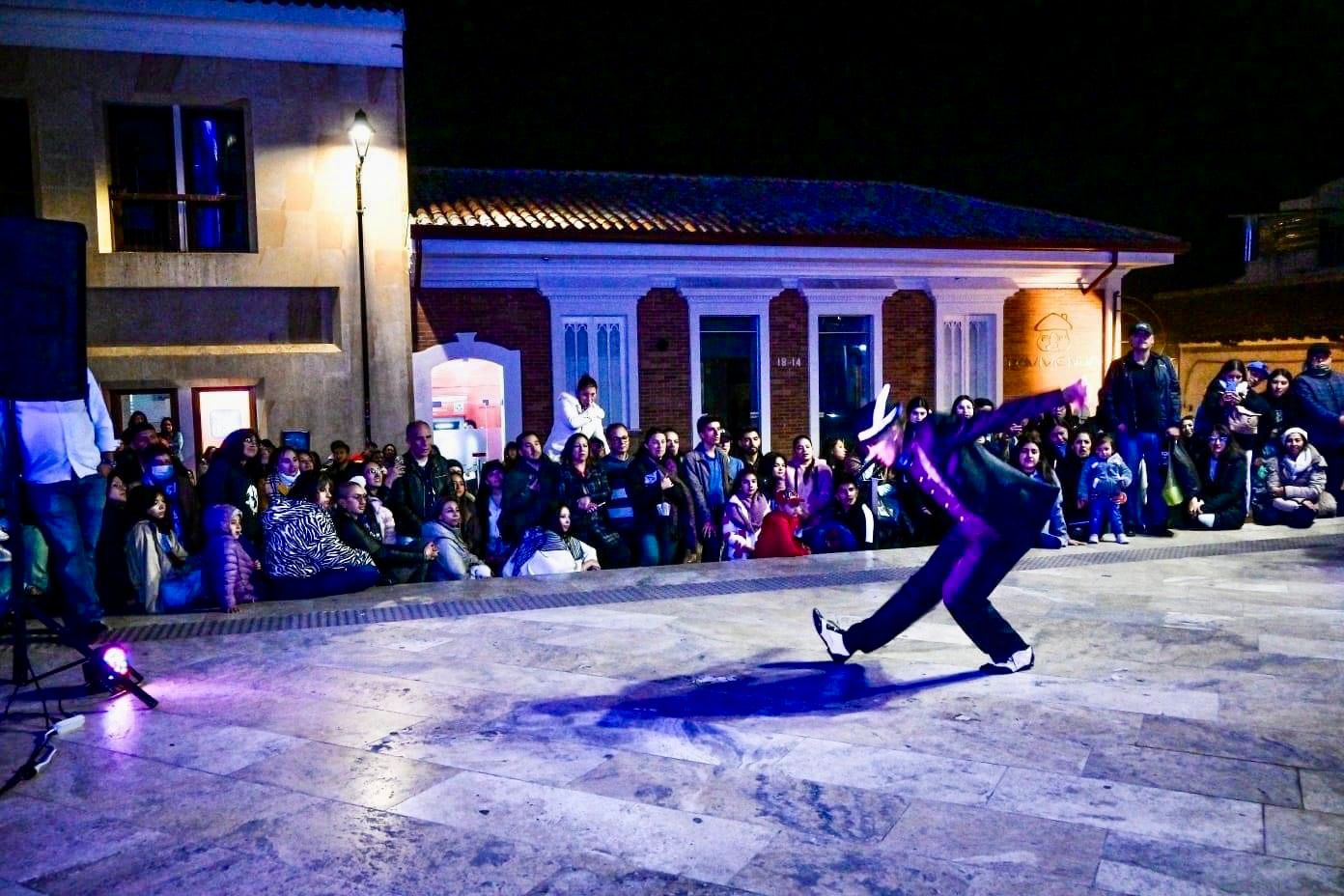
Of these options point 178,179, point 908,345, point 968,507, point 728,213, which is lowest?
point 968,507

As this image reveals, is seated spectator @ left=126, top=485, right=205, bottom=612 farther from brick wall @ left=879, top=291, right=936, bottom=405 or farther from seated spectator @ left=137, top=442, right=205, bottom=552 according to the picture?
brick wall @ left=879, top=291, right=936, bottom=405

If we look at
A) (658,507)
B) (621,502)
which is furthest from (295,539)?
(658,507)

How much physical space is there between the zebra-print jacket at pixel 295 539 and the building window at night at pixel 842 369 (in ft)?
35.3

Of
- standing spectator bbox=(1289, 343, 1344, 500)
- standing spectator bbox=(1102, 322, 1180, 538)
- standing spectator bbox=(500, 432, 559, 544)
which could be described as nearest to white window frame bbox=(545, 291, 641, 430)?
standing spectator bbox=(500, 432, 559, 544)

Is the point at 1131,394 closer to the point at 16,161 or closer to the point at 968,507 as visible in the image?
the point at 968,507

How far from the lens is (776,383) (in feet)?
57.4

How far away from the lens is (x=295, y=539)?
27.8ft

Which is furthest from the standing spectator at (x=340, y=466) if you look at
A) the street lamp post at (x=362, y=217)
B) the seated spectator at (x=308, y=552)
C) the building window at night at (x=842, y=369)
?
the building window at night at (x=842, y=369)

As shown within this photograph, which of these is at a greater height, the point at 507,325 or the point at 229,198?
the point at 229,198

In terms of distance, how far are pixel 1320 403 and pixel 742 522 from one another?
7010 millimetres

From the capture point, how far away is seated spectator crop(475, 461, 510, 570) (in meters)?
9.82

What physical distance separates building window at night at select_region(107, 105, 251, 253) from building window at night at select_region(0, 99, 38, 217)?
3.12ft

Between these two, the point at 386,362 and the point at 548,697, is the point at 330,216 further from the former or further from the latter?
the point at 548,697

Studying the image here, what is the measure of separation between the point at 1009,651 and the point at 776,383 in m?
11.5
